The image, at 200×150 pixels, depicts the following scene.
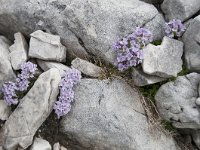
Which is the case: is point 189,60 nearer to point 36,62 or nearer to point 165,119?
point 165,119

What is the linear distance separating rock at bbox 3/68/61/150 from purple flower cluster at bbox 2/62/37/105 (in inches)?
7.3

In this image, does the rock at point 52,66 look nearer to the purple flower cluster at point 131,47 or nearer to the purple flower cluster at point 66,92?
the purple flower cluster at point 66,92

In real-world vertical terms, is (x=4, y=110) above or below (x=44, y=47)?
below

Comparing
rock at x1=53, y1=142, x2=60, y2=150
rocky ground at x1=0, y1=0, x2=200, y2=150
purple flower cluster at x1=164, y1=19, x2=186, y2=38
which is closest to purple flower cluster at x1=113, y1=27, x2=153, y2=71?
rocky ground at x1=0, y1=0, x2=200, y2=150

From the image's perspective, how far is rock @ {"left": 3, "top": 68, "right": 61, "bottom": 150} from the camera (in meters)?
6.19

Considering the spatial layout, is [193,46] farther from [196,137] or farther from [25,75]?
[25,75]

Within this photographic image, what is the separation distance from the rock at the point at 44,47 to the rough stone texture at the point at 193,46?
2.26 meters

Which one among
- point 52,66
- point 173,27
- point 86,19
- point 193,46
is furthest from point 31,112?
point 193,46

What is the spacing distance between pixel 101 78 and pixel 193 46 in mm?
1695

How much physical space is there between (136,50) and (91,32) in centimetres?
98

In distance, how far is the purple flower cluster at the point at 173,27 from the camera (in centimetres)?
648

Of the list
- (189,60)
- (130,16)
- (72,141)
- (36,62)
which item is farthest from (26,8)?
(189,60)

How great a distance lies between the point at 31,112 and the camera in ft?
20.4

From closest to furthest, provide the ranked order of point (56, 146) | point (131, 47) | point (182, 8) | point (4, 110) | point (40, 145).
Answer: point (131, 47) → point (40, 145) → point (56, 146) → point (4, 110) → point (182, 8)
